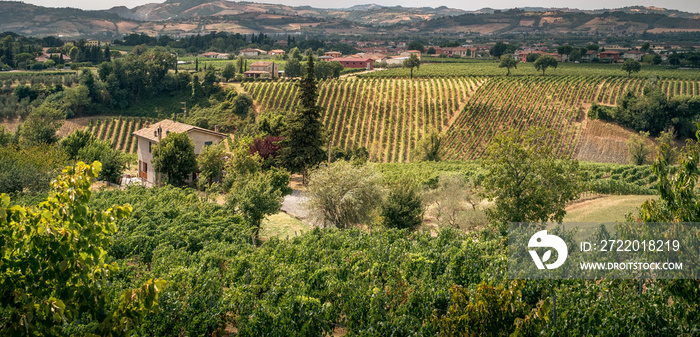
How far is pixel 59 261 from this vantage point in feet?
18.3

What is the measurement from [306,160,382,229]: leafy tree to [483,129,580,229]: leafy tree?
7.62 m

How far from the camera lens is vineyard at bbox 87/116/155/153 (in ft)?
236

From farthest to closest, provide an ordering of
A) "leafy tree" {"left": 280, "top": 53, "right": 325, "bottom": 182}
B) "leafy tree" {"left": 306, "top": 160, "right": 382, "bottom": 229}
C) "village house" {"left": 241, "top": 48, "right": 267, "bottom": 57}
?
"village house" {"left": 241, "top": 48, "right": 267, "bottom": 57} → "leafy tree" {"left": 280, "top": 53, "right": 325, "bottom": 182} → "leafy tree" {"left": 306, "top": 160, "right": 382, "bottom": 229}

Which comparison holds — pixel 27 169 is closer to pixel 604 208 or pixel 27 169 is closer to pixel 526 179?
pixel 526 179

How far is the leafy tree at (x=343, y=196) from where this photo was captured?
2514cm

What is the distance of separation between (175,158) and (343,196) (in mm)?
16245

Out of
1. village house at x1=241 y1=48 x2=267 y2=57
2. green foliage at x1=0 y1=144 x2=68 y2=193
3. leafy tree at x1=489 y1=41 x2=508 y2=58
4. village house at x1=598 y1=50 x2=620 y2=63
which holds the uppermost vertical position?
leafy tree at x1=489 y1=41 x2=508 y2=58

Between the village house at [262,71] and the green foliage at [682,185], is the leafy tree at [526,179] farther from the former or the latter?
the village house at [262,71]

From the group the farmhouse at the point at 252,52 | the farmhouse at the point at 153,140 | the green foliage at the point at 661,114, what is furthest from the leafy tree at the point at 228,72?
the farmhouse at the point at 252,52

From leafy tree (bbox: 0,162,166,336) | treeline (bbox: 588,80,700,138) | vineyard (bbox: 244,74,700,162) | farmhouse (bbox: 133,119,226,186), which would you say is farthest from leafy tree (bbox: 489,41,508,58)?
leafy tree (bbox: 0,162,166,336)

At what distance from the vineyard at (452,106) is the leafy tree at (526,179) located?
4739 cm

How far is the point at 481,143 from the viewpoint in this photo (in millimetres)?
71188

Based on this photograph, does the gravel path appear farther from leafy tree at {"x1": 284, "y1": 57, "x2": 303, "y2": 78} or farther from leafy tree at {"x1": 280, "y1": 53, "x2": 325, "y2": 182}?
leafy tree at {"x1": 284, "y1": 57, "x2": 303, "y2": 78}

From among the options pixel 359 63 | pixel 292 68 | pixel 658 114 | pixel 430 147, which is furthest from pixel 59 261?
pixel 359 63
